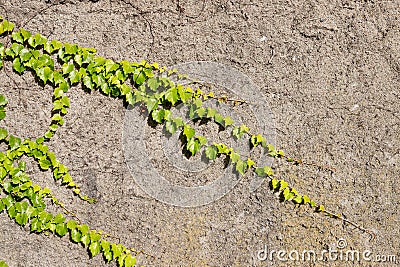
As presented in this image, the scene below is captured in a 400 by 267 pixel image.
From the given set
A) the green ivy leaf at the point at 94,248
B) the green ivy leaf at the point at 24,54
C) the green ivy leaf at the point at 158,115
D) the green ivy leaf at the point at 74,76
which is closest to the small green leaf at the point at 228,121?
the green ivy leaf at the point at 158,115

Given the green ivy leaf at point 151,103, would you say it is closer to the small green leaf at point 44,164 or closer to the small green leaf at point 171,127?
the small green leaf at point 171,127

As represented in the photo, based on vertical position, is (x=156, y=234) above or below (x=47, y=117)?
below

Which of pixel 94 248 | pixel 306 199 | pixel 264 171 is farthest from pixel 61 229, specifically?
pixel 306 199

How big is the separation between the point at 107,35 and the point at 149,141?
670 mm

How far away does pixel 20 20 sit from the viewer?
8.19 feet

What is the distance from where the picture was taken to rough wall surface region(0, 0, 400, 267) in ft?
8.32

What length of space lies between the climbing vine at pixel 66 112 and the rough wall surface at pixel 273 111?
53 millimetres

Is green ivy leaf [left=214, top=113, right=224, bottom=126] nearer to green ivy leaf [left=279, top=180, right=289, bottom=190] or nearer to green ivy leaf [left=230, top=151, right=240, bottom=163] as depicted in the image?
green ivy leaf [left=230, top=151, right=240, bottom=163]

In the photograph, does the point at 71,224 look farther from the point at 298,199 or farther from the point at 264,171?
the point at 298,199

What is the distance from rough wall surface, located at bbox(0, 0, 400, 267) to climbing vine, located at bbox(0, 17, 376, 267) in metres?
0.05

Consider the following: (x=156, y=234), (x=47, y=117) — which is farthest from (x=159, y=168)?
(x=47, y=117)

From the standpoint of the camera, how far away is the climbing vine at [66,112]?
2.51m

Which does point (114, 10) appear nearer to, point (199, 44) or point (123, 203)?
point (199, 44)

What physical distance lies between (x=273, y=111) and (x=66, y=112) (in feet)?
4.05
